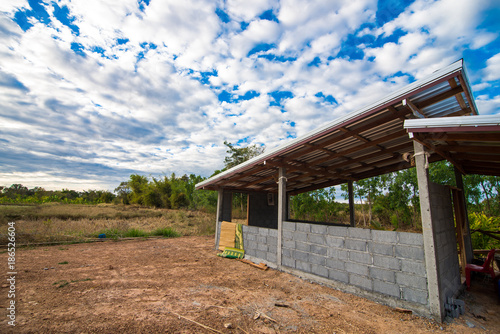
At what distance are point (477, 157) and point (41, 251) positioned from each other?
1309 centimetres

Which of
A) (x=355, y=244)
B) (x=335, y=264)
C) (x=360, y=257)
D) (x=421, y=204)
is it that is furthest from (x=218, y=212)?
(x=421, y=204)

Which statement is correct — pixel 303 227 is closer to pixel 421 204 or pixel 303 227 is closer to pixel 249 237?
pixel 249 237

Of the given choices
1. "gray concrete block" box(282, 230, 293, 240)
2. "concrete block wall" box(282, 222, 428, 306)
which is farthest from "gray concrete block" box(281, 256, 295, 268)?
"gray concrete block" box(282, 230, 293, 240)

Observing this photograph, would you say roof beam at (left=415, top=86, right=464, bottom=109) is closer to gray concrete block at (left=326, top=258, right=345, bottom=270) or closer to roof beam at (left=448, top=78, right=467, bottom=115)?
roof beam at (left=448, top=78, right=467, bottom=115)

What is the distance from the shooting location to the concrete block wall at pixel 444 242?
358 cm

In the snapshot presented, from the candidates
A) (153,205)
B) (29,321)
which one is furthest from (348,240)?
(153,205)

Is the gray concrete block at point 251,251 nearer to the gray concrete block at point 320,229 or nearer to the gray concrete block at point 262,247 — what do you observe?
the gray concrete block at point 262,247

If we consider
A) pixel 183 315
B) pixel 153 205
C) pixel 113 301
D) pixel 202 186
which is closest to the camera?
pixel 183 315

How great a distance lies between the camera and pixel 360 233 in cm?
437

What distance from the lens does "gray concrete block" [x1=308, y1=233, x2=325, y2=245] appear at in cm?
503

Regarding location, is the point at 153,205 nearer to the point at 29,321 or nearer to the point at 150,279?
the point at 150,279

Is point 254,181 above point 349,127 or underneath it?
underneath

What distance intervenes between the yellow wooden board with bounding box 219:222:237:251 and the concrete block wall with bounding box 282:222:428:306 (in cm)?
254

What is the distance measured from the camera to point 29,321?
3055 millimetres
